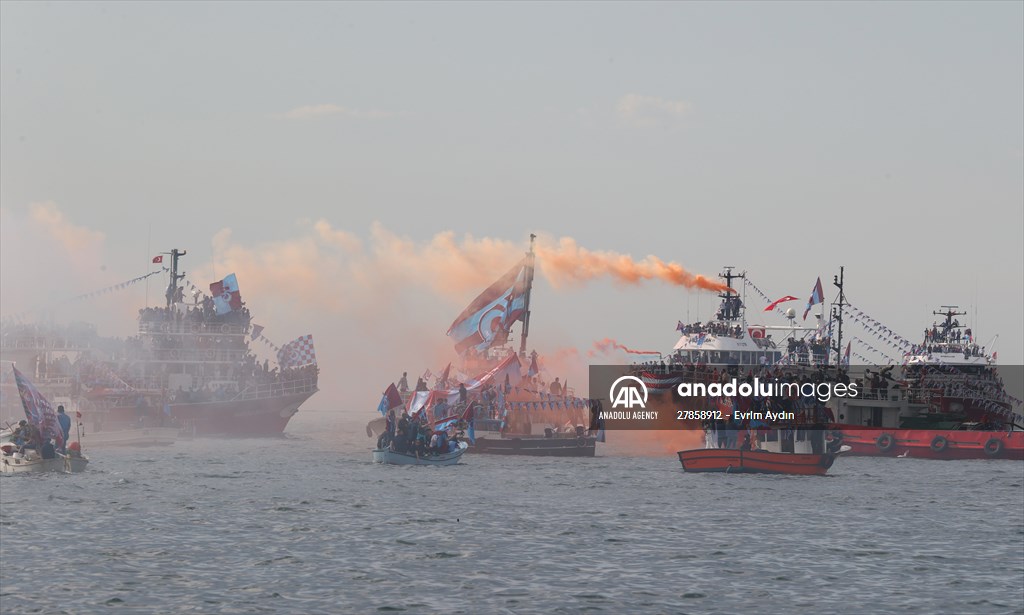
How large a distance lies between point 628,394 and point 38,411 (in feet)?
180

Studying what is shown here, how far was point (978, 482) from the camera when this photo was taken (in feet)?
257

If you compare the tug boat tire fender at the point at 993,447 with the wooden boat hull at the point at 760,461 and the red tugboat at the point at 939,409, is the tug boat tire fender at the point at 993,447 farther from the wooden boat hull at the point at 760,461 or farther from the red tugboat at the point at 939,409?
the wooden boat hull at the point at 760,461

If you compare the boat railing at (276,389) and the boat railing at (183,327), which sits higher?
the boat railing at (183,327)

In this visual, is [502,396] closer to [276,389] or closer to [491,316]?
[491,316]

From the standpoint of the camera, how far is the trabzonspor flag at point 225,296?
124 meters

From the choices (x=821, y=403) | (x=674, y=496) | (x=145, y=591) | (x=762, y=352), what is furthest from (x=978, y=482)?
(x=145, y=591)

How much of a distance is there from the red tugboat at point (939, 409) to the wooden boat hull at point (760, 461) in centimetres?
2393

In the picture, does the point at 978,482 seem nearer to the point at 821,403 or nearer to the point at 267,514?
the point at 821,403

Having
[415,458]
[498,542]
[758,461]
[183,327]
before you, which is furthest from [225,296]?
[498,542]

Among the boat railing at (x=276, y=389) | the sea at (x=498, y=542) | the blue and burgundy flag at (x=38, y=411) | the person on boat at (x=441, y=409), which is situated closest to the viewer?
the sea at (x=498, y=542)

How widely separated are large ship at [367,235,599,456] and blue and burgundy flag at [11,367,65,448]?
2043 cm

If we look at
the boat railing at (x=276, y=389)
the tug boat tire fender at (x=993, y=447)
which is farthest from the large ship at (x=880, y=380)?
the boat railing at (x=276, y=389)

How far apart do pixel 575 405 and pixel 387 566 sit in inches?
2167

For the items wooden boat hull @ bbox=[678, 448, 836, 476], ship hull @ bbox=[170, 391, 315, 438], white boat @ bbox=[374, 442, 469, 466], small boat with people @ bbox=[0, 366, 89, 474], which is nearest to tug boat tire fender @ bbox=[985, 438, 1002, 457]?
wooden boat hull @ bbox=[678, 448, 836, 476]
